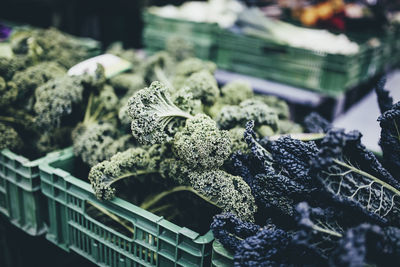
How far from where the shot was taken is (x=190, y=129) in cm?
127

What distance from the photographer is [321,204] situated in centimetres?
118

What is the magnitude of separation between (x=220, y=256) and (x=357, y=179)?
1.79 feet

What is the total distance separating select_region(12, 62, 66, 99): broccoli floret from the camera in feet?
5.84

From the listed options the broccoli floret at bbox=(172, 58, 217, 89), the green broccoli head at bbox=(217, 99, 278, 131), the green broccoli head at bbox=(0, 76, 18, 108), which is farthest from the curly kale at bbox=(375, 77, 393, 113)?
the green broccoli head at bbox=(0, 76, 18, 108)

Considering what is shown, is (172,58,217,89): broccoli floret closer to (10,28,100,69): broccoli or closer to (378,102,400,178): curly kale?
(10,28,100,69): broccoli

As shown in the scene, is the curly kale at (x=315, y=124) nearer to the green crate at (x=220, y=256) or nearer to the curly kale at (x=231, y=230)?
the curly kale at (x=231, y=230)

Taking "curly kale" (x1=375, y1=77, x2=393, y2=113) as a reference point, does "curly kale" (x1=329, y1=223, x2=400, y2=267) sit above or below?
below

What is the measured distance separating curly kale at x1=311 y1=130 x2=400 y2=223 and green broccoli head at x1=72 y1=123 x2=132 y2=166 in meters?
0.91

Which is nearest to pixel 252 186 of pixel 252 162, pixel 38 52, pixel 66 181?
pixel 252 162

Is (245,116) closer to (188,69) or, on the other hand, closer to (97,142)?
(188,69)

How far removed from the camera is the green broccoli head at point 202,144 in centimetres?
123

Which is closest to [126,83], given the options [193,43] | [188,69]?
[188,69]

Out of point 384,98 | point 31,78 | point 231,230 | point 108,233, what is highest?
point 384,98

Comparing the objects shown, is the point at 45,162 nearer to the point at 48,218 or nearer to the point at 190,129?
the point at 48,218
